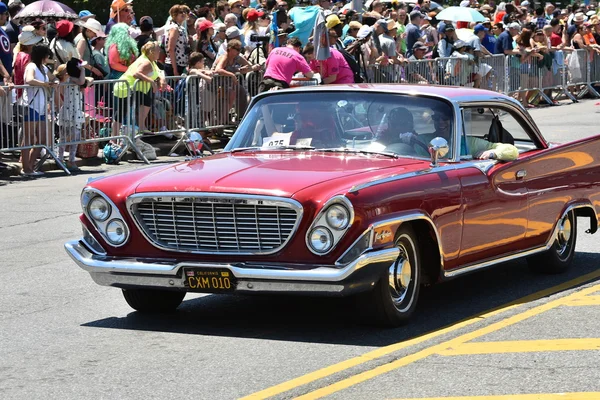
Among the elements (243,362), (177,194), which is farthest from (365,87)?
(243,362)

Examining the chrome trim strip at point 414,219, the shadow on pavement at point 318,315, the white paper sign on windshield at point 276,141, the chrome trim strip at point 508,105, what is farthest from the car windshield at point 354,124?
the shadow on pavement at point 318,315

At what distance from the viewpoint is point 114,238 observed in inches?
299

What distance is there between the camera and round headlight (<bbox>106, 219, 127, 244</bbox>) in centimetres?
757

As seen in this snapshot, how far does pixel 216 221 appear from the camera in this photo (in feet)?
23.7

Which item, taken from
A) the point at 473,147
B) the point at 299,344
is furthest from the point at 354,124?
the point at 299,344

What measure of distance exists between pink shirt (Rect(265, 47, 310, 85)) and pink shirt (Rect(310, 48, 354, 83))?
106 centimetres

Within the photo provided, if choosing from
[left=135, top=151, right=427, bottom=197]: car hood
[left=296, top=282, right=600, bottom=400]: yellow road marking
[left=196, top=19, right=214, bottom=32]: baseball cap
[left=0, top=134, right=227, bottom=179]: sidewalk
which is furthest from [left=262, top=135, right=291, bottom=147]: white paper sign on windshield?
[left=196, top=19, right=214, bottom=32]: baseball cap

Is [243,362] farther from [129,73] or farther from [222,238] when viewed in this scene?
[129,73]

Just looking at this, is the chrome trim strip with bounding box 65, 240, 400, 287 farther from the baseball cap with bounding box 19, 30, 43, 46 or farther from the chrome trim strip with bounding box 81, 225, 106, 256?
the baseball cap with bounding box 19, 30, 43, 46

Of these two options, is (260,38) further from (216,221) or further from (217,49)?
(216,221)

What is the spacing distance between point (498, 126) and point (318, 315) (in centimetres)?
232

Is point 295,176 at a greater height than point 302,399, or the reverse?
point 295,176

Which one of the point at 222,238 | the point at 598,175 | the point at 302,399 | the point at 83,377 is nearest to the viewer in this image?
the point at 302,399

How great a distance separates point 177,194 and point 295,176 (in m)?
0.70
